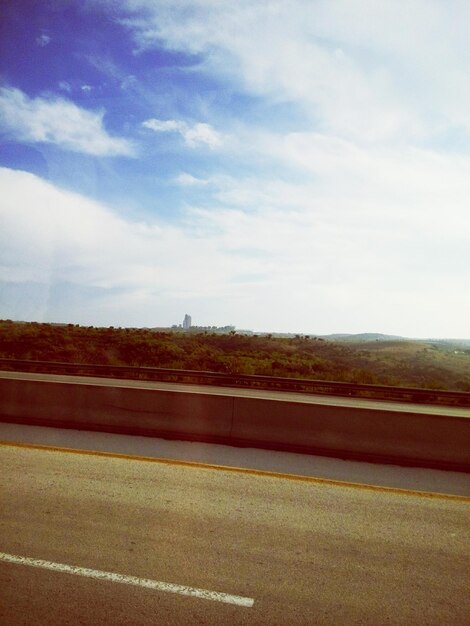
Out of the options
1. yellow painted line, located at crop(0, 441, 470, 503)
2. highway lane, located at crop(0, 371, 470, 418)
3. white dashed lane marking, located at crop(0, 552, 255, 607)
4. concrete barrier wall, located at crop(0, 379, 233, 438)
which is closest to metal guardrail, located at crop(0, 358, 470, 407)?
highway lane, located at crop(0, 371, 470, 418)

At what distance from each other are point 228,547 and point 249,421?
14.6ft

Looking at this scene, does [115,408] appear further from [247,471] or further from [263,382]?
[263,382]

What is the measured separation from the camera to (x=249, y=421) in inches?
362

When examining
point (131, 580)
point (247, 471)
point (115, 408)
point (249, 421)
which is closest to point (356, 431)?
point (249, 421)

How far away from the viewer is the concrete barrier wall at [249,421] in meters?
8.25

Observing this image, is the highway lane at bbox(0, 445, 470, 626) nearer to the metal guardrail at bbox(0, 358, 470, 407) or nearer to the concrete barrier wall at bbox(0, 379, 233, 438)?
the concrete barrier wall at bbox(0, 379, 233, 438)

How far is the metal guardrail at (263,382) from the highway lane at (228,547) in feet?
47.0

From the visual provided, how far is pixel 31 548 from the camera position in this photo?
180 inches

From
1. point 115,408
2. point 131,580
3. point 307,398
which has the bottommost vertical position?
point 131,580

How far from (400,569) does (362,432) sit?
4.16 meters

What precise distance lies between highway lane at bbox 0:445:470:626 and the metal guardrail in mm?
14338

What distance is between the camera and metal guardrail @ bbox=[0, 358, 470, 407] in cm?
2019

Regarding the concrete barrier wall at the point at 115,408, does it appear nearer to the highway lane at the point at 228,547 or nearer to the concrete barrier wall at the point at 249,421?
the concrete barrier wall at the point at 249,421

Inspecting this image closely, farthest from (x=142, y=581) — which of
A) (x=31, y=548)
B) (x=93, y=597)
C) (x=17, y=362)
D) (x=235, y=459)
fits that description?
(x=17, y=362)
